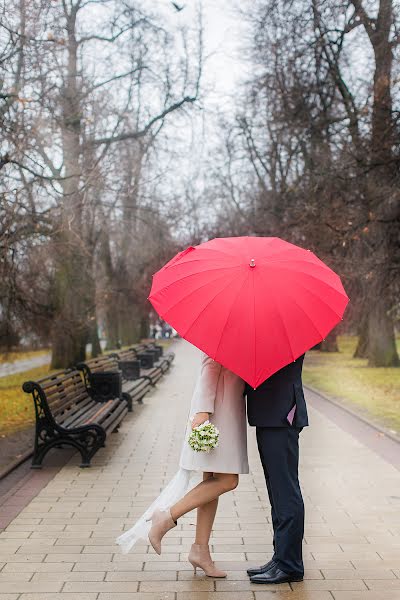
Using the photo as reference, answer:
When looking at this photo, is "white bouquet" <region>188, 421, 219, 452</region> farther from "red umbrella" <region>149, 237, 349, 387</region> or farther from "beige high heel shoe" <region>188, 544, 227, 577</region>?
"beige high heel shoe" <region>188, 544, 227, 577</region>

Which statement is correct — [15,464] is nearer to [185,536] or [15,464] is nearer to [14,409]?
[185,536]

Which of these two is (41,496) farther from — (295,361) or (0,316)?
(0,316)

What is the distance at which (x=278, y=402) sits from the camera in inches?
184

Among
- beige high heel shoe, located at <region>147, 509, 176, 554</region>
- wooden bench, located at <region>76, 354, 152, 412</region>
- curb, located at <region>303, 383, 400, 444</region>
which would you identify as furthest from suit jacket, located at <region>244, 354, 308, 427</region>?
wooden bench, located at <region>76, 354, 152, 412</region>

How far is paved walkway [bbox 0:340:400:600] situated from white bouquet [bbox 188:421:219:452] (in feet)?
2.81

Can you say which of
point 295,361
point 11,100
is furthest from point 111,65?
point 295,361

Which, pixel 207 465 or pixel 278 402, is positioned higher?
pixel 278 402

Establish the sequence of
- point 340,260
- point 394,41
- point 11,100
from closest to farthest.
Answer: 1. point 11,100
2. point 394,41
3. point 340,260

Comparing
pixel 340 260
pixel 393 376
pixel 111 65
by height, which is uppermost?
pixel 111 65

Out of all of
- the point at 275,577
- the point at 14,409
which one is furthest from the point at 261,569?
the point at 14,409

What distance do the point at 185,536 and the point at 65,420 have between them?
154 inches

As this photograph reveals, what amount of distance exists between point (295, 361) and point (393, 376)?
732 inches

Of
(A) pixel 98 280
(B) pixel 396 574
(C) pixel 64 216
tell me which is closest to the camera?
(B) pixel 396 574

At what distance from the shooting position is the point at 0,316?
15.6 meters
